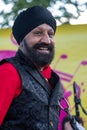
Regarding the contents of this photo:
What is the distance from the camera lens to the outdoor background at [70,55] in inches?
167

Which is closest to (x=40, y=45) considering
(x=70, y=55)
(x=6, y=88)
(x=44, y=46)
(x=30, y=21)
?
(x=44, y=46)

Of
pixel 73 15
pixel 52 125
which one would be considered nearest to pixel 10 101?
pixel 52 125

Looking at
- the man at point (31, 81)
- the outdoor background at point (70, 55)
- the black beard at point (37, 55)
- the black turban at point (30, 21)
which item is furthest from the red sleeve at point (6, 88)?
the outdoor background at point (70, 55)

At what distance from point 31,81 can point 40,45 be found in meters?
0.19

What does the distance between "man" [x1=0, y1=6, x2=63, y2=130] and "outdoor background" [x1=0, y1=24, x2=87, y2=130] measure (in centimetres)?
178

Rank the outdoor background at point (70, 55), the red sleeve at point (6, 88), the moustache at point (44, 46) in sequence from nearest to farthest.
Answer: the red sleeve at point (6, 88) → the moustache at point (44, 46) → the outdoor background at point (70, 55)

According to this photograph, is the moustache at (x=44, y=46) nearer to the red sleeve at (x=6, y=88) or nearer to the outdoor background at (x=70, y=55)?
the red sleeve at (x=6, y=88)

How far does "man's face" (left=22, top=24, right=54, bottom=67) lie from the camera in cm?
235

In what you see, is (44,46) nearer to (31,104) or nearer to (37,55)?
(37,55)

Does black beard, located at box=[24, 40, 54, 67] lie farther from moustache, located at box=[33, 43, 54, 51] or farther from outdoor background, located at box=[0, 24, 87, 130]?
outdoor background, located at box=[0, 24, 87, 130]

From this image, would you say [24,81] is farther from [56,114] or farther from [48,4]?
[48,4]

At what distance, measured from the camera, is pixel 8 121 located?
2215 mm

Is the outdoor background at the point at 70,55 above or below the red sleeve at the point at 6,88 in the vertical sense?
below

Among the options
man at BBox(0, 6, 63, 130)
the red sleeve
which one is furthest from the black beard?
the red sleeve
